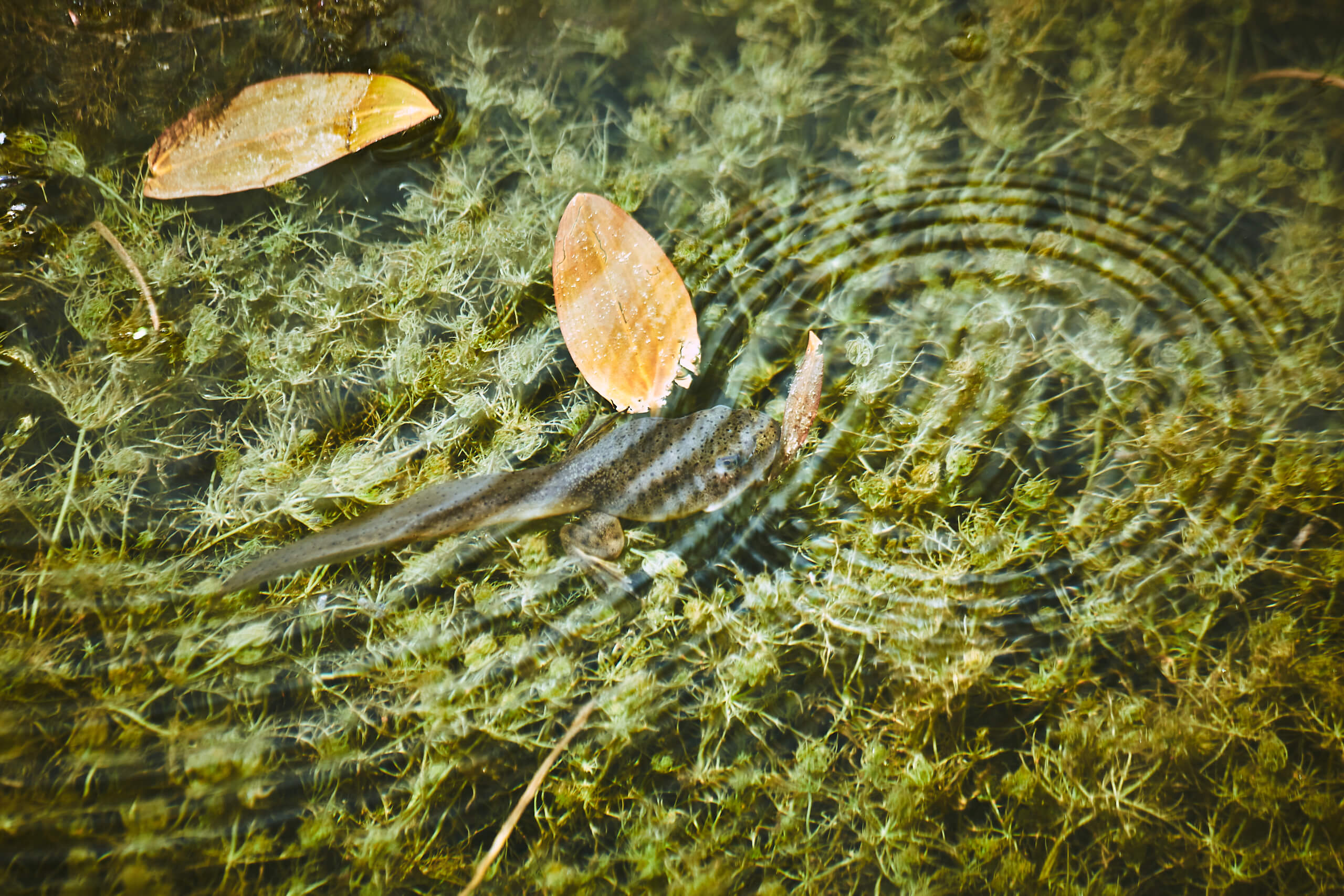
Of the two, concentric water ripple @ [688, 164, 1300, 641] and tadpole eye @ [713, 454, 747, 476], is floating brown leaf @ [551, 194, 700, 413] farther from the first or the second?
tadpole eye @ [713, 454, 747, 476]

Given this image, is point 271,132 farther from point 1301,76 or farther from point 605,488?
point 1301,76

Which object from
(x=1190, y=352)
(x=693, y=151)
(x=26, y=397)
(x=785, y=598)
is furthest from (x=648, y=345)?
(x=26, y=397)

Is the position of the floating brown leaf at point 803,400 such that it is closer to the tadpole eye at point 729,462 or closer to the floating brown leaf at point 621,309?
the tadpole eye at point 729,462

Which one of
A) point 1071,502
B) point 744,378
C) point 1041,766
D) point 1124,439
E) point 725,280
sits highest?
point 725,280

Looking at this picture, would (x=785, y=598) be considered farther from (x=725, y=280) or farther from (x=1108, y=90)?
(x=1108, y=90)

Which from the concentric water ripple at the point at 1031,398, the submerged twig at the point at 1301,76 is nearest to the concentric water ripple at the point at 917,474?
the concentric water ripple at the point at 1031,398

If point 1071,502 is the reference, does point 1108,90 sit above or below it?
above

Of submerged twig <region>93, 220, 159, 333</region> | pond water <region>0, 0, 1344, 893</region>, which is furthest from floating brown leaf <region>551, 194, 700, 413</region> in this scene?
submerged twig <region>93, 220, 159, 333</region>
